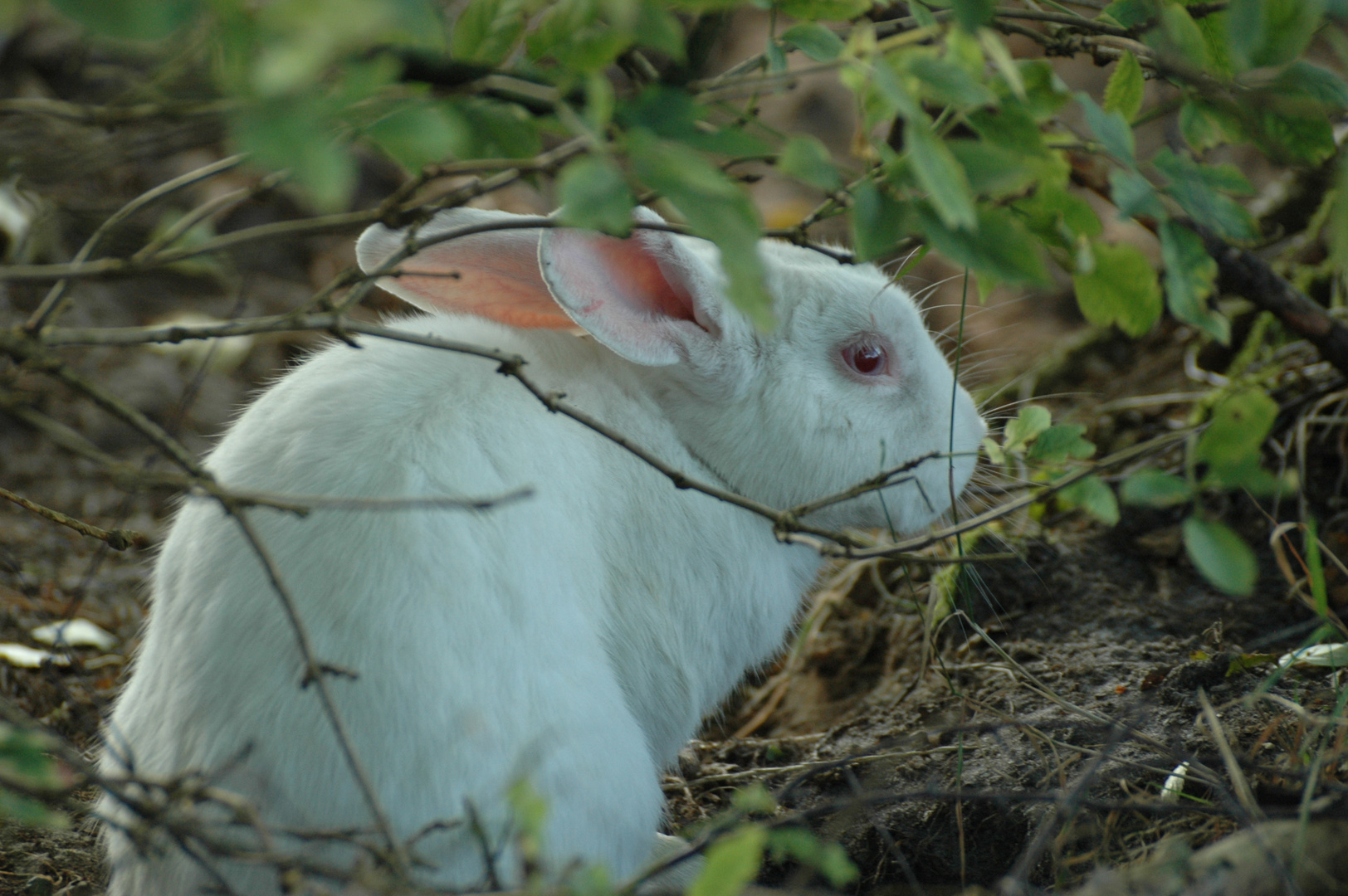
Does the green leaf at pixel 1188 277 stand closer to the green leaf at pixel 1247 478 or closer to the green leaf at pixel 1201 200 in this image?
the green leaf at pixel 1201 200

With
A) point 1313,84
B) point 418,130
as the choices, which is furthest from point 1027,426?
point 418,130

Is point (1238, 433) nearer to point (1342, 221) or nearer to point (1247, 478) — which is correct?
point (1247, 478)

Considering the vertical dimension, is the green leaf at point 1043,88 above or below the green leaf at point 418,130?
below

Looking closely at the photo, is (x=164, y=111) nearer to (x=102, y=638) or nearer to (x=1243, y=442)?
(x=1243, y=442)

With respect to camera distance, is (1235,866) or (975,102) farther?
(1235,866)

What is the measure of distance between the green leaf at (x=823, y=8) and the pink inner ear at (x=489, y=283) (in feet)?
3.40

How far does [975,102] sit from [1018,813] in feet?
5.96

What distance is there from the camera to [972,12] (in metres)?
1.44

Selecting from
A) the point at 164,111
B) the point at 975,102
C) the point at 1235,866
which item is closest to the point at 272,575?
the point at 164,111

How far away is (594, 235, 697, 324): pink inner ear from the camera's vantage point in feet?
8.30

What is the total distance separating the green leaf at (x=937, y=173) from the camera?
131 cm

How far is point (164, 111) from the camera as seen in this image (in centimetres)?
134

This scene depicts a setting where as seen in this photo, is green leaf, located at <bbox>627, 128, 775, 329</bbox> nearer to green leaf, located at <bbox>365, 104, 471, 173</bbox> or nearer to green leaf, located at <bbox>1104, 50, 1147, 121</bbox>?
green leaf, located at <bbox>365, 104, 471, 173</bbox>

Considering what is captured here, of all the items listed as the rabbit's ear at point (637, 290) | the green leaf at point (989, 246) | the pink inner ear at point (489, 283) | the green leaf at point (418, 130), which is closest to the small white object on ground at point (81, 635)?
the pink inner ear at point (489, 283)
